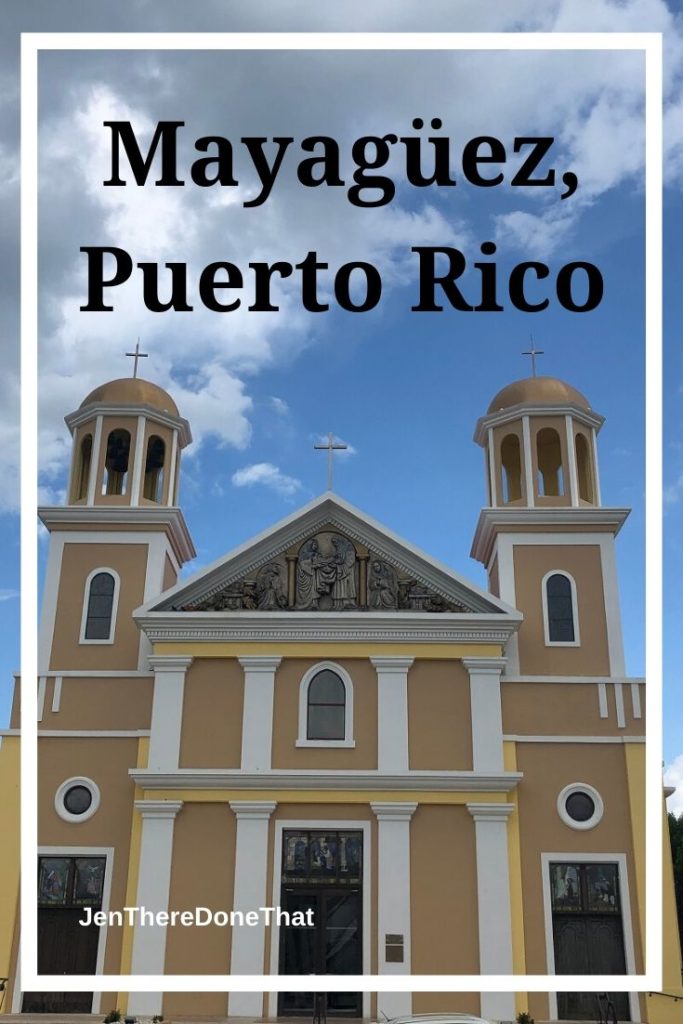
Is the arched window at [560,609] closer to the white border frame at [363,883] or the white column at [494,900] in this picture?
the white column at [494,900]

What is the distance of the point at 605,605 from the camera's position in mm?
23344

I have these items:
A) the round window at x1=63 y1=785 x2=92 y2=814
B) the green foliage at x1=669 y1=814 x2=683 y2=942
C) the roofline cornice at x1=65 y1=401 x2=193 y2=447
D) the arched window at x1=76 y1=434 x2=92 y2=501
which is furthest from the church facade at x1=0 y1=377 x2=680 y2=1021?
the green foliage at x1=669 y1=814 x2=683 y2=942

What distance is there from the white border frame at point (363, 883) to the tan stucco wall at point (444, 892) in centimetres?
87

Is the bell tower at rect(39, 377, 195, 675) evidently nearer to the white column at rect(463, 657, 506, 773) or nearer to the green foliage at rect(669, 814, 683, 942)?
the white column at rect(463, 657, 506, 773)

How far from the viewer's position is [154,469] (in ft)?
86.0

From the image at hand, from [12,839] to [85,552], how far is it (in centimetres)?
670

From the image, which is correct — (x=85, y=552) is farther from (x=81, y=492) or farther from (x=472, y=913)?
(x=472, y=913)

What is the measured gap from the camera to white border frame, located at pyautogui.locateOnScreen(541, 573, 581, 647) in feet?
75.3

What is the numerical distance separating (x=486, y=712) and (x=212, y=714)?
5.86m

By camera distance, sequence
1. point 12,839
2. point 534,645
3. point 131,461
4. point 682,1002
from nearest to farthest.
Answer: point 682,1002 < point 12,839 < point 534,645 < point 131,461

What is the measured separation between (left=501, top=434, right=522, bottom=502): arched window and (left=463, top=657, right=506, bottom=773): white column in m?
5.09

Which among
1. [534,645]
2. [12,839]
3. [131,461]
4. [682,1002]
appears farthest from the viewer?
[131,461]

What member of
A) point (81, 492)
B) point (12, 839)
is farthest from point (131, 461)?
point (12, 839)

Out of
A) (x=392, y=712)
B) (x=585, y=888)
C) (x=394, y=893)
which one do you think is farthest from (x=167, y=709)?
(x=585, y=888)
